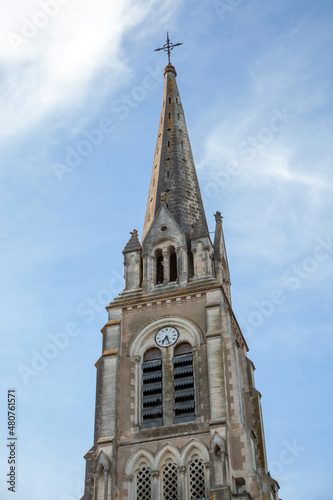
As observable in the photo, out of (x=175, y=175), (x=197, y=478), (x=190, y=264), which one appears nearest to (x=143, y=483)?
(x=197, y=478)

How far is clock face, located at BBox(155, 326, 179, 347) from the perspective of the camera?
38150mm

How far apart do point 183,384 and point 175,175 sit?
14.5 metres

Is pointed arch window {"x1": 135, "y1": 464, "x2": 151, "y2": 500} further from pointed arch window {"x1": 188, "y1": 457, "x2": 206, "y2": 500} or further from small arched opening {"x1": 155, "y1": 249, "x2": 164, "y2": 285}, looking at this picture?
small arched opening {"x1": 155, "y1": 249, "x2": 164, "y2": 285}

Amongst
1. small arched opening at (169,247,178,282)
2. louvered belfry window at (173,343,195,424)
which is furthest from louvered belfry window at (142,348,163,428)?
small arched opening at (169,247,178,282)

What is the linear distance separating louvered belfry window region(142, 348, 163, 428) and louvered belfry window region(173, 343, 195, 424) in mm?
736

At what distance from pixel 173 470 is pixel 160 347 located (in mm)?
6353

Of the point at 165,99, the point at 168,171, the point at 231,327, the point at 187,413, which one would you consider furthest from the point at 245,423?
the point at 165,99

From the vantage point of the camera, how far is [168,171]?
46906mm

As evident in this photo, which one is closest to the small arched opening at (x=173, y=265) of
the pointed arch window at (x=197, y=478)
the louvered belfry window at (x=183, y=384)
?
the louvered belfry window at (x=183, y=384)

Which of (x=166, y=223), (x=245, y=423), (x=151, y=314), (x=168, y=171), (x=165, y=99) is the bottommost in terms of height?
(x=245, y=423)

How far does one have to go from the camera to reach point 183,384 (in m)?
36.3

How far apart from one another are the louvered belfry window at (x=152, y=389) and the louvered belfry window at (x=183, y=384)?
29.0 inches

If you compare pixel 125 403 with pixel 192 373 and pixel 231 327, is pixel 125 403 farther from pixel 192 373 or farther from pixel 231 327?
pixel 231 327

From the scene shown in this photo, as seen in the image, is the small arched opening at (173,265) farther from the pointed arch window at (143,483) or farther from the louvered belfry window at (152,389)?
the pointed arch window at (143,483)
